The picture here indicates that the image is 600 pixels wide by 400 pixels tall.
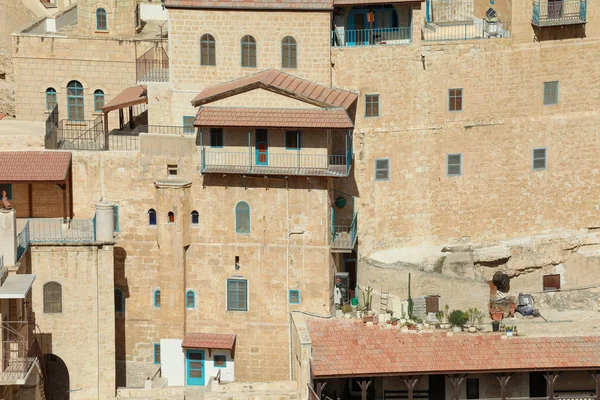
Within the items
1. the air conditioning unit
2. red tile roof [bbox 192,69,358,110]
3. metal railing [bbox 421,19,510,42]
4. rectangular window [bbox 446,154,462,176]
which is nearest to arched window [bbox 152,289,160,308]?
the air conditioning unit

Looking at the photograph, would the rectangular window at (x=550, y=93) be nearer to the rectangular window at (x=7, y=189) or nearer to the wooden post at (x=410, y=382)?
the wooden post at (x=410, y=382)

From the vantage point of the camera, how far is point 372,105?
73.4m

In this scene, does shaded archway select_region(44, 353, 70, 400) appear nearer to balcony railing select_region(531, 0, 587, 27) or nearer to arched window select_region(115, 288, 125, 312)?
arched window select_region(115, 288, 125, 312)

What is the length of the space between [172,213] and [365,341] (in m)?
9.38

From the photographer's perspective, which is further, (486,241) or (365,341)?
(486,241)

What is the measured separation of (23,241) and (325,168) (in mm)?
12171

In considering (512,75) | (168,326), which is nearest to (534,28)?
(512,75)

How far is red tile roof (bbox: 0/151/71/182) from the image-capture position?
235ft

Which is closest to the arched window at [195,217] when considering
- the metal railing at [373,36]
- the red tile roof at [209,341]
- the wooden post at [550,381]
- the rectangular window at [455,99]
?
the red tile roof at [209,341]

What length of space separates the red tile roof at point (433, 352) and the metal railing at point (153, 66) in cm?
1237

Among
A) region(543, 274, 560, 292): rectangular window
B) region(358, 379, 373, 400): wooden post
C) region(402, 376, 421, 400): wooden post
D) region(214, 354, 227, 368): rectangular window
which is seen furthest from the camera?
region(543, 274, 560, 292): rectangular window

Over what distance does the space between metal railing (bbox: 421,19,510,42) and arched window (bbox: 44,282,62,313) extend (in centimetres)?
1842

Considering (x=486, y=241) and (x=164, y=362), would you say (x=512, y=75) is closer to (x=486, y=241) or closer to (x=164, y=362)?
(x=486, y=241)

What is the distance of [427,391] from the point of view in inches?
2798
